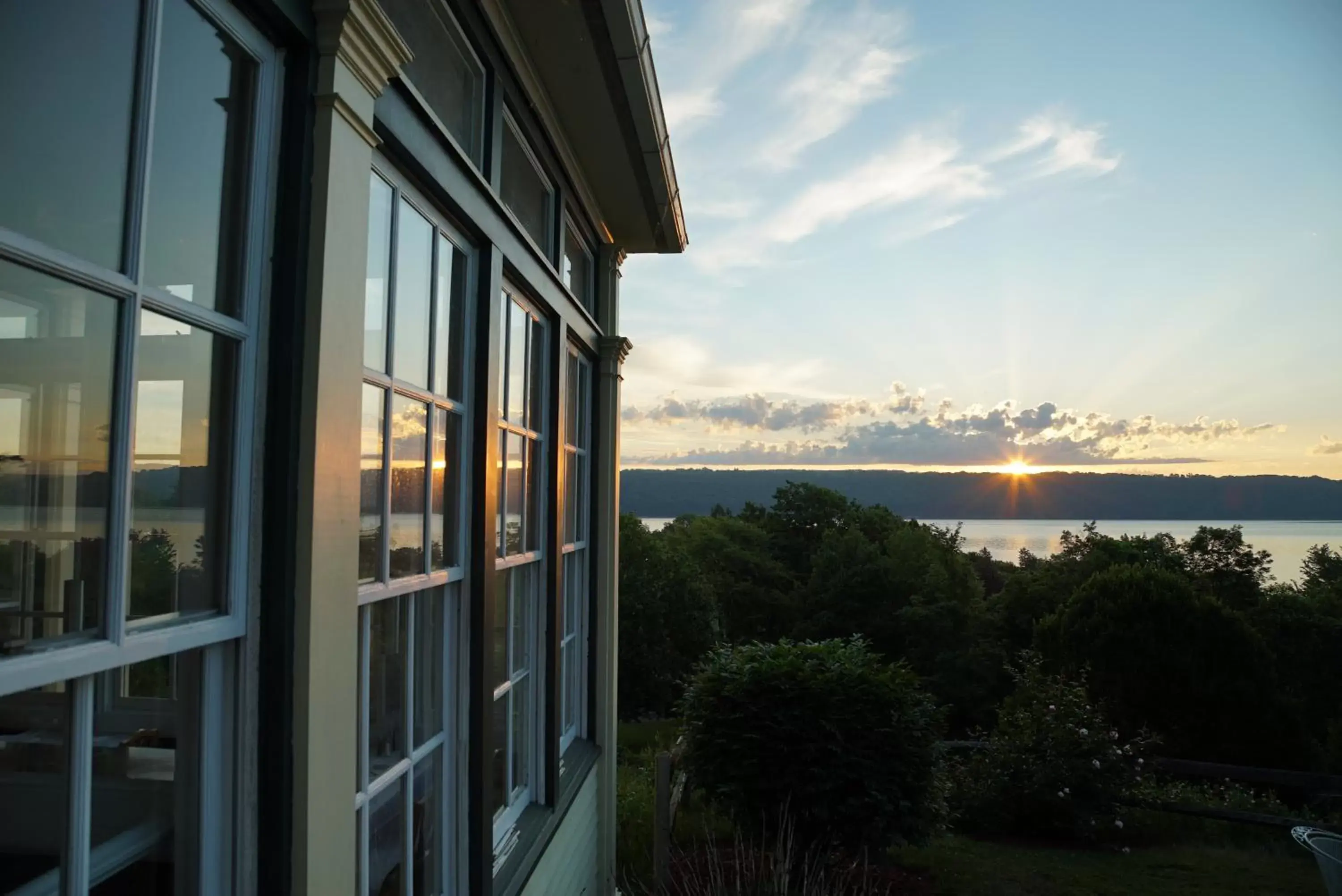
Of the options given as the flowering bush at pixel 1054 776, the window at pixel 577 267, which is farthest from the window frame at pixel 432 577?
the flowering bush at pixel 1054 776

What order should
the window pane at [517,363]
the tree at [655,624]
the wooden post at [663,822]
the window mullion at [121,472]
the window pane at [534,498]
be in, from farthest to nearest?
the tree at [655,624] → the wooden post at [663,822] → the window pane at [534,498] → the window pane at [517,363] → the window mullion at [121,472]

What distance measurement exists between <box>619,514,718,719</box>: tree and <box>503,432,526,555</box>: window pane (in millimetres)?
19414

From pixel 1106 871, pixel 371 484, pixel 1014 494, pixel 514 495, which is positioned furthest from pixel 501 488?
pixel 1014 494

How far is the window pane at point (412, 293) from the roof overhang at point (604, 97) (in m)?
0.91

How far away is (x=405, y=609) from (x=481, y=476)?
1.84 ft

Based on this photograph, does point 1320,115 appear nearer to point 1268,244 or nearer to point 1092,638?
point 1268,244

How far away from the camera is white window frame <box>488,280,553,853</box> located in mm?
3146

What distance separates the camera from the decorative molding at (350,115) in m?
1.54

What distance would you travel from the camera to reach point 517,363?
3369 millimetres

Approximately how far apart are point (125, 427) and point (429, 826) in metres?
1.70

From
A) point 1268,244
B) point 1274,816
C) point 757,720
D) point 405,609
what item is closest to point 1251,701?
point 1274,816

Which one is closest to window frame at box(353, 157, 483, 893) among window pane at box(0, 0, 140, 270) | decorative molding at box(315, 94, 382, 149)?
decorative molding at box(315, 94, 382, 149)

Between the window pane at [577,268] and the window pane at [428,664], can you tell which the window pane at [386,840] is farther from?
the window pane at [577,268]

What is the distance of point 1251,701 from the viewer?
58.2 ft
